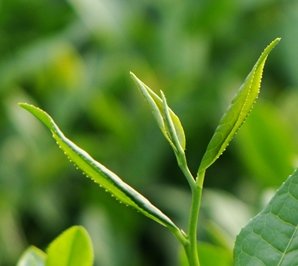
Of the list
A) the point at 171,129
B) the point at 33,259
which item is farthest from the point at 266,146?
the point at 171,129

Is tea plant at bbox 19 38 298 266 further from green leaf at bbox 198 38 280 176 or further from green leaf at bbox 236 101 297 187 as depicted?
green leaf at bbox 236 101 297 187

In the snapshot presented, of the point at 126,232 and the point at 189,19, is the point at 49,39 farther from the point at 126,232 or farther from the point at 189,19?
the point at 126,232

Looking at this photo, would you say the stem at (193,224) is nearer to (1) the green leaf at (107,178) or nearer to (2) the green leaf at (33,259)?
(1) the green leaf at (107,178)

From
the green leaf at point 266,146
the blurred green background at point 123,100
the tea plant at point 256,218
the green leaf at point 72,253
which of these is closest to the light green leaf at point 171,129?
the tea plant at point 256,218

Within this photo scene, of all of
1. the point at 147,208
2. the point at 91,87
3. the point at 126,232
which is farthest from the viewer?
the point at 91,87

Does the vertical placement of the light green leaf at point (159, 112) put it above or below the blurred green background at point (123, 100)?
above

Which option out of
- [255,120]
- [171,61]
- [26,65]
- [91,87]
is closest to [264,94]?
[171,61]
